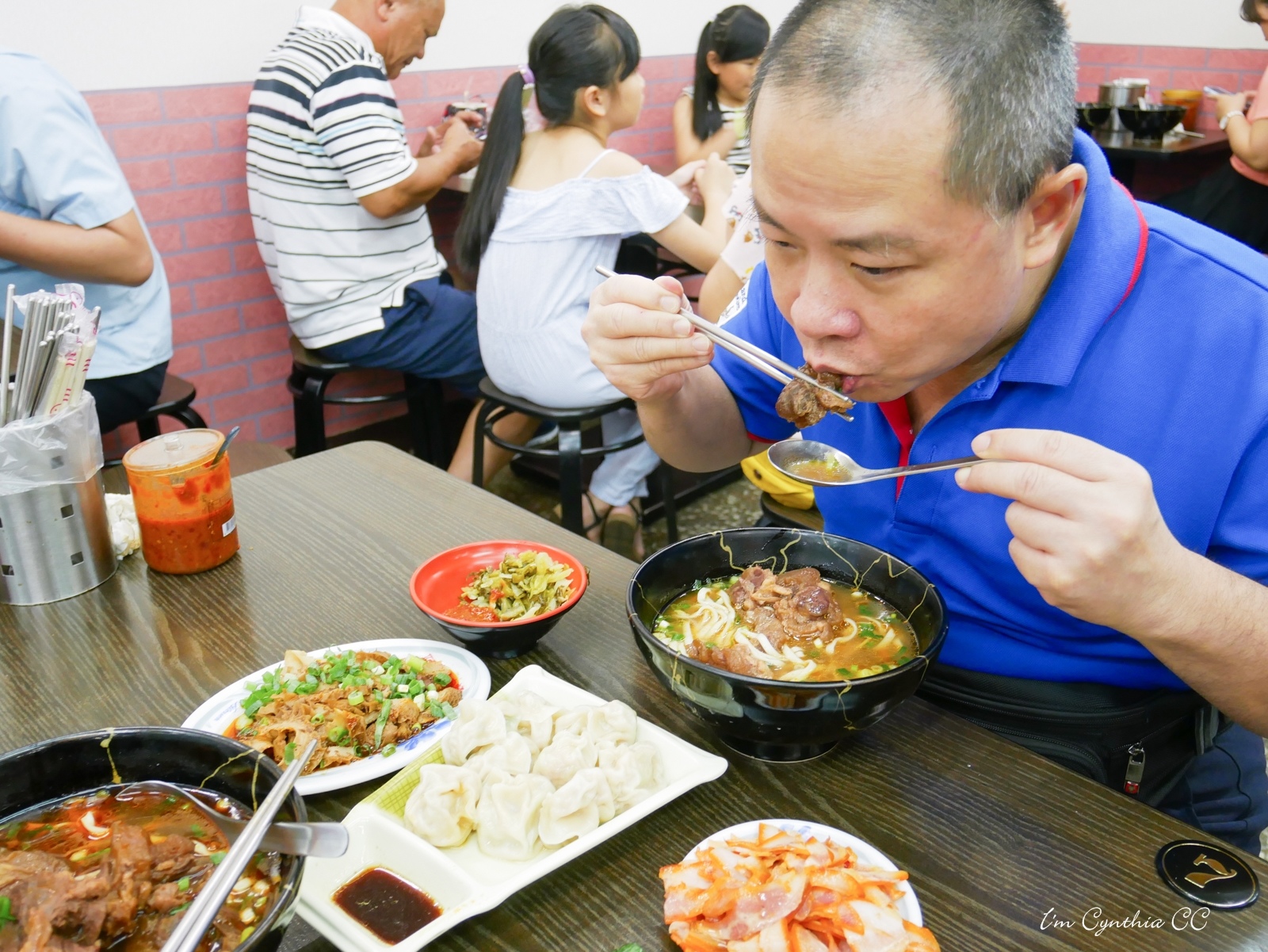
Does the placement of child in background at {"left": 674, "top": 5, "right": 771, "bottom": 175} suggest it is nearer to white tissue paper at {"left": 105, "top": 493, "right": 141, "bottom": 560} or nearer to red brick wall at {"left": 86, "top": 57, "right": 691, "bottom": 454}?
red brick wall at {"left": 86, "top": 57, "right": 691, "bottom": 454}

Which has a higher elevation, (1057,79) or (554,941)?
(1057,79)

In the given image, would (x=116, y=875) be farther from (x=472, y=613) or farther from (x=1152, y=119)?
(x=1152, y=119)

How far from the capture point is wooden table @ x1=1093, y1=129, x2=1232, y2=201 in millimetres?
5129

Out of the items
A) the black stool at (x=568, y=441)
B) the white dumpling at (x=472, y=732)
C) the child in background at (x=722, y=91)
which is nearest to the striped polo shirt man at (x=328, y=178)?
the black stool at (x=568, y=441)

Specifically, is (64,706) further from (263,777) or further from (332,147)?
(332,147)

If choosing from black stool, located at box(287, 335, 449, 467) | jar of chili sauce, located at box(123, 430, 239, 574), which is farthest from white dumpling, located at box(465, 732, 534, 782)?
black stool, located at box(287, 335, 449, 467)

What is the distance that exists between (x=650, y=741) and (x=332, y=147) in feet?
10.4

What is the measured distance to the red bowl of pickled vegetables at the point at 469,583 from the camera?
139cm

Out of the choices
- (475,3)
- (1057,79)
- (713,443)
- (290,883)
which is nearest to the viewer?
(290,883)

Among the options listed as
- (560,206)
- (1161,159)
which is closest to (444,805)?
(560,206)

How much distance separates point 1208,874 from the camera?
40.8 inches

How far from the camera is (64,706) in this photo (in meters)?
1.37

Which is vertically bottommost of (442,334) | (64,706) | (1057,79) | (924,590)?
(442,334)

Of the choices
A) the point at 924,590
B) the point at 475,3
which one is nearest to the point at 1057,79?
the point at 924,590
